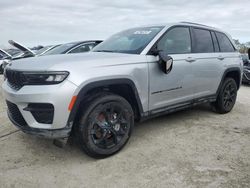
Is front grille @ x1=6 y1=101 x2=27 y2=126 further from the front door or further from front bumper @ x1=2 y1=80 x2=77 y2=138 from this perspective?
the front door

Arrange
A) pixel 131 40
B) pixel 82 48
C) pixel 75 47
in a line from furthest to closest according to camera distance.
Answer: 1. pixel 82 48
2. pixel 75 47
3. pixel 131 40

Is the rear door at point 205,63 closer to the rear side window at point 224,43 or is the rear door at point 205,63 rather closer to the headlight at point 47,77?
the rear side window at point 224,43

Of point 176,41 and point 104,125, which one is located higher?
point 176,41

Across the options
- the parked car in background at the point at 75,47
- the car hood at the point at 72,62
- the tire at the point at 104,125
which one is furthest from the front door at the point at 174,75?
the parked car in background at the point at 75,47

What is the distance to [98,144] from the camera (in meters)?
3.32

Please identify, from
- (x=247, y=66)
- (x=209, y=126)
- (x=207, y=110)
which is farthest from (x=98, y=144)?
(x=247, y=66)

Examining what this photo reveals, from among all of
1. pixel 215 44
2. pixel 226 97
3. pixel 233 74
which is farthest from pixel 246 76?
pixel 215 44

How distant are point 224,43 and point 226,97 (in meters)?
1.18

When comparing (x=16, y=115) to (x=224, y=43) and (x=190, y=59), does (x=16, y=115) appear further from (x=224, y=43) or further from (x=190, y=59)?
(x=224, y=43)

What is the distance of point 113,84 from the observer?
3330mm

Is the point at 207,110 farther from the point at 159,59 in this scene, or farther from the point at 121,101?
the point at 121,101

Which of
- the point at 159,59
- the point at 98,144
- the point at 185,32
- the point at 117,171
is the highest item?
the point at 185,32

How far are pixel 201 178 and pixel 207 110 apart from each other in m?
3.22

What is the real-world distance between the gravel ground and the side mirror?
112 centimetres
